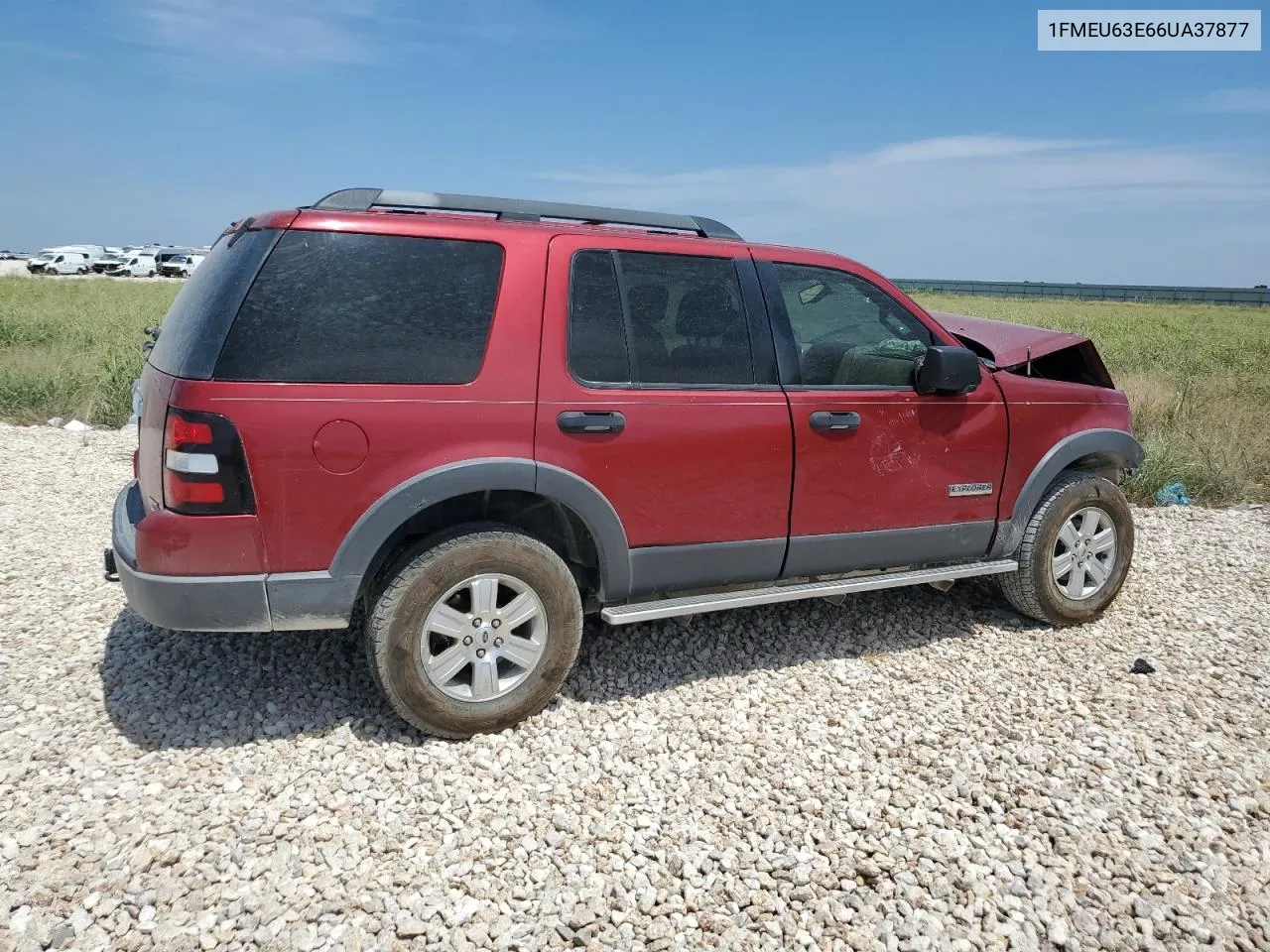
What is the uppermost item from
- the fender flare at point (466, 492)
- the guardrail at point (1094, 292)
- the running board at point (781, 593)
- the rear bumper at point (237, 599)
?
the guardrail at point (1094, 292)

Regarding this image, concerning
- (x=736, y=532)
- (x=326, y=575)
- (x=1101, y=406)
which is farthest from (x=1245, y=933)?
(x=326, y=575)

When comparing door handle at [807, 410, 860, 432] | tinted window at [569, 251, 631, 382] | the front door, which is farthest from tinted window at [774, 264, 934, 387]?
tinted window at [569, 251, 631, 382]

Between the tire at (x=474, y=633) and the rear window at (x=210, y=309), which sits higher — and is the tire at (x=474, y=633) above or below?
below

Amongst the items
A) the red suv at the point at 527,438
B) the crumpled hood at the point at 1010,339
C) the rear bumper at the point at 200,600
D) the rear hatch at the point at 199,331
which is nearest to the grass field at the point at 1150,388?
the crumpled hood at the point at 1010,339

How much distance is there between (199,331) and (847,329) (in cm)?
267

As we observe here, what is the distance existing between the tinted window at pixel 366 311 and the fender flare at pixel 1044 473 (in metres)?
2.82

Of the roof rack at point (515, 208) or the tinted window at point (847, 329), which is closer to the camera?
the roof rack at point (515, 208)

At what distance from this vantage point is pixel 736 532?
3.66 m

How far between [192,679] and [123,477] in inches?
158

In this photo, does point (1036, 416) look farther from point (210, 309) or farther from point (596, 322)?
point (210, 309)

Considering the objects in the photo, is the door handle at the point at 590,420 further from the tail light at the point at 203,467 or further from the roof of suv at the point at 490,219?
the tail light at the point at 203,467

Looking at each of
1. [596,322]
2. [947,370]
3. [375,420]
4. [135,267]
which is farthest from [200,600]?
[135,267]

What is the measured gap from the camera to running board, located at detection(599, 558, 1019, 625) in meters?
3.51

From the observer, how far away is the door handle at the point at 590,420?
3.25 meters
